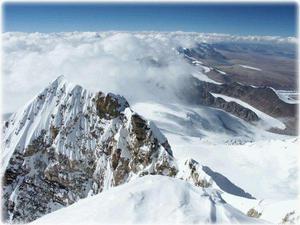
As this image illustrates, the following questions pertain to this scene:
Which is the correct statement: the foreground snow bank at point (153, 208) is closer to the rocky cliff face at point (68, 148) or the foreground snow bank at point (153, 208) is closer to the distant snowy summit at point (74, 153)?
the distant snowy summit at point (74, 153)

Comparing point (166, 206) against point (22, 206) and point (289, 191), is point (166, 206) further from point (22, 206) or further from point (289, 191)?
point (22, 206)

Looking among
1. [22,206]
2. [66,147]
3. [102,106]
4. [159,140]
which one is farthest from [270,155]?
[22,206]

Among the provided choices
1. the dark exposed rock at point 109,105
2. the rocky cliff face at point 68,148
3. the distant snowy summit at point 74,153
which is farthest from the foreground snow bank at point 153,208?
the dark exposed rock at point 109,105

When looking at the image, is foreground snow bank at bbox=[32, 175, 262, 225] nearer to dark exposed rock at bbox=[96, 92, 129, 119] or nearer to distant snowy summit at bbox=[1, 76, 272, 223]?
distant snowy summit at bbox=[1, 76, 272, 223]

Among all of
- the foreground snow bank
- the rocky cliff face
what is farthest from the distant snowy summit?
the foreground snow bank

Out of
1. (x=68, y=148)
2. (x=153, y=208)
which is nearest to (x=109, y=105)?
(x=68, y=148)
